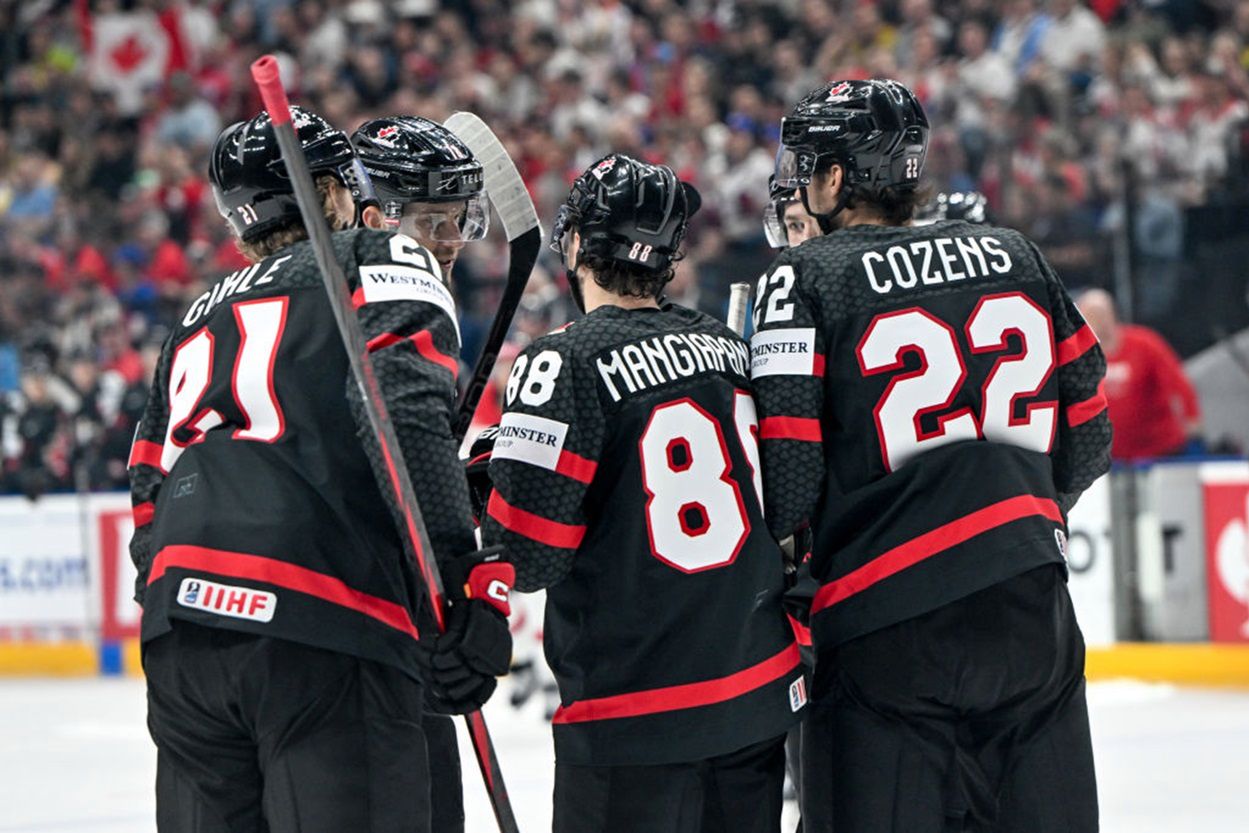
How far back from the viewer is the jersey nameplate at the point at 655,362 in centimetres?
300

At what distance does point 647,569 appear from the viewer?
2.99 meters

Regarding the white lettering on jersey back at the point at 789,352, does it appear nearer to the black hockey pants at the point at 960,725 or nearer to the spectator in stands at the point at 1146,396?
the black hockey pants at the point at 960,725

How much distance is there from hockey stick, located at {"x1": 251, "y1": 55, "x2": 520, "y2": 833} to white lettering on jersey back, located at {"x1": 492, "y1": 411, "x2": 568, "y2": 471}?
284 millimetres

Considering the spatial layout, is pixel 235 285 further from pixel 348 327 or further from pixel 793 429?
pixel 793 429

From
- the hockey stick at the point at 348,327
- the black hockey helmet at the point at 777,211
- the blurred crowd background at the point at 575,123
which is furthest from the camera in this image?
the blurred crowd background at the point at 575,123

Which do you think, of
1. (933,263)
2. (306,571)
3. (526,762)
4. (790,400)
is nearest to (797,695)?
(790,400)

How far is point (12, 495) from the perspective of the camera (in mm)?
9664

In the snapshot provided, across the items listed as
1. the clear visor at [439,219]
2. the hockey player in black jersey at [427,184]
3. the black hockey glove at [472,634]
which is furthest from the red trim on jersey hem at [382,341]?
the clear visor at [439,219]

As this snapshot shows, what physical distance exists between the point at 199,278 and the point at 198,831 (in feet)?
30.8

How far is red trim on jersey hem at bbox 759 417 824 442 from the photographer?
119 inches

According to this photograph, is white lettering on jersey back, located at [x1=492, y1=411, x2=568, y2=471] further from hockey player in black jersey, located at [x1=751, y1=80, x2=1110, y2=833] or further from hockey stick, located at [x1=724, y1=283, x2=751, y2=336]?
hockey stick, located at [x1=724, y1=283, x2=751, y2=336]

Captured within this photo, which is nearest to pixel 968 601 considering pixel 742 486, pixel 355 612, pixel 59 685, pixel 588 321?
pixel 742 486

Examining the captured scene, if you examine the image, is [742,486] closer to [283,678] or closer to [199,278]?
[283,678]

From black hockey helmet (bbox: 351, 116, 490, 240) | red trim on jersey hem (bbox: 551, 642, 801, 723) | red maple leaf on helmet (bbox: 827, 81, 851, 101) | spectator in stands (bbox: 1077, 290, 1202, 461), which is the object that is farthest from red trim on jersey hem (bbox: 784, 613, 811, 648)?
spectator in stands (bbox: 1077, 290, 1202, 461)
